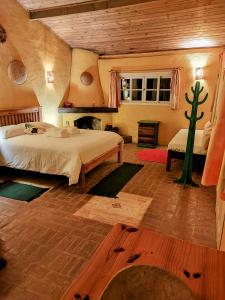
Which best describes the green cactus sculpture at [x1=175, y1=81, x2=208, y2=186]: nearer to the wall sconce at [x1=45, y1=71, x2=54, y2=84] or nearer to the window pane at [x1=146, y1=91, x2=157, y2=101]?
the window pane at [x1=146, y1=91, x2=157, y2=101]

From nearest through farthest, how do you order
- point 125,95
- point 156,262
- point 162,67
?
point 156,262, point 162,67, point 125,95

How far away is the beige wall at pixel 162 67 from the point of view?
554 cm

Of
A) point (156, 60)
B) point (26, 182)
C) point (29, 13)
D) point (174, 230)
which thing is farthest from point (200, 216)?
point (29, 13)

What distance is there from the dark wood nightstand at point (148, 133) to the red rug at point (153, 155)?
471 millimetres

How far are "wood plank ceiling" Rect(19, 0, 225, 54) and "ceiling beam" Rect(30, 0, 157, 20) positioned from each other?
59 millimetres

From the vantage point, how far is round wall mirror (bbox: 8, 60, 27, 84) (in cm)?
441

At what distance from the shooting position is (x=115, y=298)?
0.66 meters

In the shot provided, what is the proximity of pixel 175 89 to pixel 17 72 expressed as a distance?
3.92 meters

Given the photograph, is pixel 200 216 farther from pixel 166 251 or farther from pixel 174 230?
pixel 166 251

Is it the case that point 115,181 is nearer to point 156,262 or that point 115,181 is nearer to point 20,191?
point 20,191

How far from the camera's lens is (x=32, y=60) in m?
4.94

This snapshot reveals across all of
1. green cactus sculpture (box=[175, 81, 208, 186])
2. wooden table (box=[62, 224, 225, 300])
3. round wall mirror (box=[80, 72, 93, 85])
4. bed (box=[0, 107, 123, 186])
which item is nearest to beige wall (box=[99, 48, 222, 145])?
round wall mirror (box=[80, 72, 93, 85])

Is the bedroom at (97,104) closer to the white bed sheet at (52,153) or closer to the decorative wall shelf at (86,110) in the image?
the decorative wall shelf at (86,110)

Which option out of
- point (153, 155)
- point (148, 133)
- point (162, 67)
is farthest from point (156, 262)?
point (162, 67)
